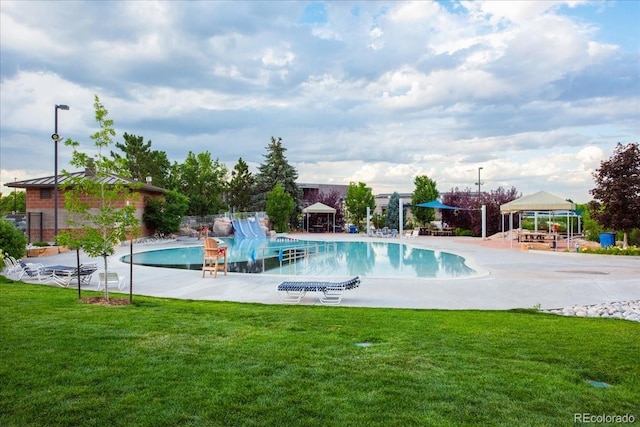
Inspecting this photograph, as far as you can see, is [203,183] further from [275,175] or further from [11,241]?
[11,241]

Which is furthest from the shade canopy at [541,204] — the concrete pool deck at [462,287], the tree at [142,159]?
the tree at [142,159]

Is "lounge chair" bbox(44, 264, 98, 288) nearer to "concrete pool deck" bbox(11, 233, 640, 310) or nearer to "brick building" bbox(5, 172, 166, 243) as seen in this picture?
"concrete pool deck" bbox(11, 233, 640, 310)

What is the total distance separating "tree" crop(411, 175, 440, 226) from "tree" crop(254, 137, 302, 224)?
10.4 m

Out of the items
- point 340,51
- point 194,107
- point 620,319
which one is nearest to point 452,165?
point 340,51

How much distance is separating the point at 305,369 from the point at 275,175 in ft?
122

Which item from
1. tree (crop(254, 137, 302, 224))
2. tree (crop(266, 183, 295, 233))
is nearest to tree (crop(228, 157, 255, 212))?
tree (crop(254, 137, 302, 224))

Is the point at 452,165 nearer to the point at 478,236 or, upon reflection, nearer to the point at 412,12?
the point at 478,236

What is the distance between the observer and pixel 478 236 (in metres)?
32.1

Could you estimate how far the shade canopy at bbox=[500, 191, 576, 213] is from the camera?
68.8 feet

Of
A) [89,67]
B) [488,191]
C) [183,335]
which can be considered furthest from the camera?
[488,191]

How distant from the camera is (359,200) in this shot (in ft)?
125

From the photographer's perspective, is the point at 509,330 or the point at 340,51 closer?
the point at 509,330

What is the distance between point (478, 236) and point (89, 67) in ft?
83.0

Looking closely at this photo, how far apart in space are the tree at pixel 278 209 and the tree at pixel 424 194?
30.9 ft
